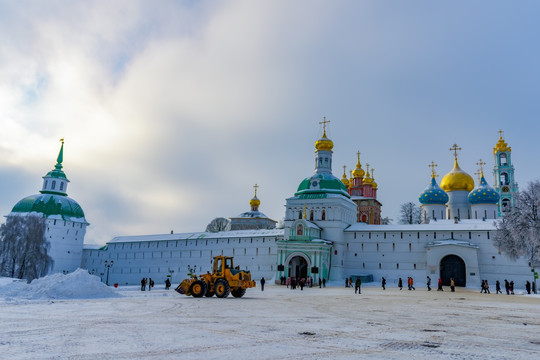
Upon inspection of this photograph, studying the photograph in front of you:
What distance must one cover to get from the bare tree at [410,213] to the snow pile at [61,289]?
5383 cm

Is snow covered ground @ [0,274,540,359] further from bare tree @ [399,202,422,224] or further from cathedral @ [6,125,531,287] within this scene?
bare tree @ [399,202,422,224]

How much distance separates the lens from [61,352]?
689 cm

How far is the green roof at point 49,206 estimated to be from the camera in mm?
58938

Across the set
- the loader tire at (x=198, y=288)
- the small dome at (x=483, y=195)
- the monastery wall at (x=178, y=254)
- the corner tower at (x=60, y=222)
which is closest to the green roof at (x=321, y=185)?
the monastery wall at (x=178, y=254)

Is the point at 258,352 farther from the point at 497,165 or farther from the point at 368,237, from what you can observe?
the point at 497,165

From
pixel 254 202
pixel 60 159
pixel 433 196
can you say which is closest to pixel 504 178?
pixel 433 196

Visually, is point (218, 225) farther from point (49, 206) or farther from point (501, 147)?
point (501, 147)

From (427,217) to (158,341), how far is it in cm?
4925

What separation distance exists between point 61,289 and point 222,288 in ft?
23.1

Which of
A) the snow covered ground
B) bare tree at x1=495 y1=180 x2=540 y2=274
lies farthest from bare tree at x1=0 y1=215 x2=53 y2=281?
bare tree at x1=495 y1=180 x2=540 y2=274

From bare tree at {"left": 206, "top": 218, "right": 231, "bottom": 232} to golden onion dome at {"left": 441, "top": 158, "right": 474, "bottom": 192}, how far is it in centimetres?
3668

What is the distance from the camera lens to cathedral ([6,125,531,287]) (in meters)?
39.9

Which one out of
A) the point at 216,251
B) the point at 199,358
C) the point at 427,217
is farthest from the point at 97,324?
the point at 427,217

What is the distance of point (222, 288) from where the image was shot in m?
19.5
